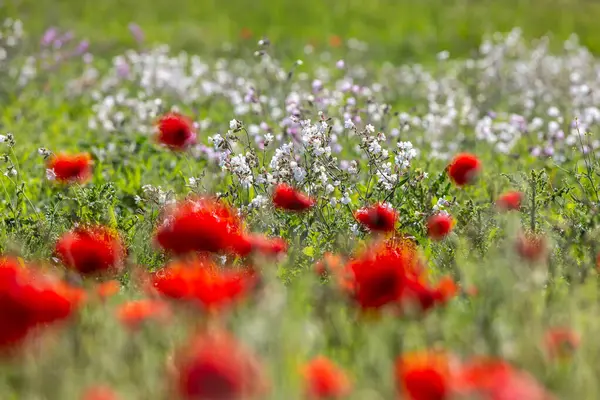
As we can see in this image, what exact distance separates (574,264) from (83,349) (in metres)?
1.76

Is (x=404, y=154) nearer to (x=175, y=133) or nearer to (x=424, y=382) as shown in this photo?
(x=175, y=133)

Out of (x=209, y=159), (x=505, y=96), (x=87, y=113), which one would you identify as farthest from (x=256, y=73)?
(x=209, y=159)

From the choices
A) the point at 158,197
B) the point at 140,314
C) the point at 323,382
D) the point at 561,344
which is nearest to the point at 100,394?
the point at 323,382

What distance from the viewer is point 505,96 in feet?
28.2

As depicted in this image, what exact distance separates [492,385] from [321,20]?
16720 mm

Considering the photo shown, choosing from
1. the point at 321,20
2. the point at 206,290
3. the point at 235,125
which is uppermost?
the point at 321,20

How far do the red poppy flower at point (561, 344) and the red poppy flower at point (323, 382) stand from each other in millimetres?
439

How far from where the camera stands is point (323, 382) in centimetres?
137

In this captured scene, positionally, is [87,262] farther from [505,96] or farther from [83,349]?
[505,96]

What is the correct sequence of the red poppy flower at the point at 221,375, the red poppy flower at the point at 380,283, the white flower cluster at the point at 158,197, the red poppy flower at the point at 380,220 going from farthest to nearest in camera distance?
the white flower cluster at the point at 158,197 < the red poppy flower at the point at 380,220 < the red poppy flower at the point at 380,283 < the red poppy flower at the point at 221,375

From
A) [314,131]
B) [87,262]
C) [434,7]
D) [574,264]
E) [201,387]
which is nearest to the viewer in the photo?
[201,387]

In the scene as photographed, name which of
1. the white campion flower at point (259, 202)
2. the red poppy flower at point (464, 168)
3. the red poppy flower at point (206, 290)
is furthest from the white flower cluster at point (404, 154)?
the red poppy flower at point (206, 290)

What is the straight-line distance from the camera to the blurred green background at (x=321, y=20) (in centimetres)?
1499

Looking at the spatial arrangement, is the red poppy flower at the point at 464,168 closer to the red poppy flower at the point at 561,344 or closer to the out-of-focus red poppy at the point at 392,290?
the out-of-focus red poppy at the point at 392,290
